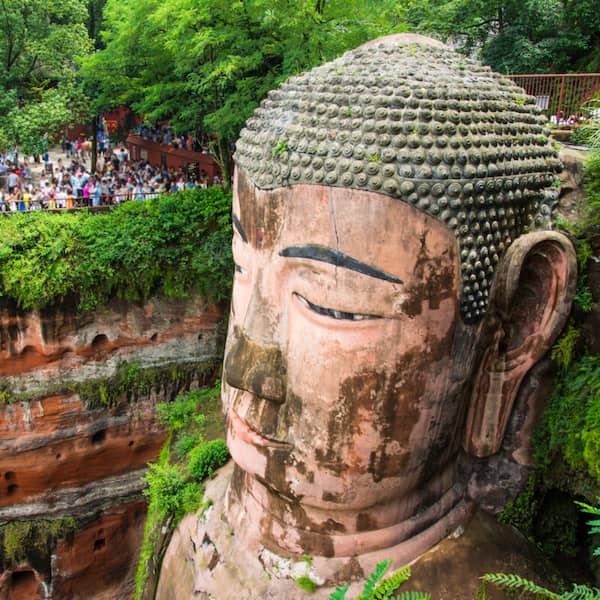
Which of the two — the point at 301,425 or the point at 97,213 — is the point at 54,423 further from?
the point at 301,425

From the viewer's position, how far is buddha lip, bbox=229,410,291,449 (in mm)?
4613

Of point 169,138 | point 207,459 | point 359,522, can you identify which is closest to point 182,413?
point 207,459

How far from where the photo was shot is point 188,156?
2088 cm

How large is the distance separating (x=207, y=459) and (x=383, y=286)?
3.20m

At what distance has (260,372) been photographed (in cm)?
448

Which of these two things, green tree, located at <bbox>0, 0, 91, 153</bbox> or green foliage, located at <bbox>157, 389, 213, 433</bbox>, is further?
green tree, located at <bbox>0, 0, 91, 153</bbox>

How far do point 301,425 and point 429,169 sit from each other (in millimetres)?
1888

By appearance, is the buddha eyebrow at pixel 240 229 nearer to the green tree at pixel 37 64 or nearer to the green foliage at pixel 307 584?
the green foliage at pixel 307 584

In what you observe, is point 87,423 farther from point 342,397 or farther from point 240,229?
point 342,397

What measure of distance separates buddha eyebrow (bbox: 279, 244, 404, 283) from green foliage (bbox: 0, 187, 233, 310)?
7604 mm

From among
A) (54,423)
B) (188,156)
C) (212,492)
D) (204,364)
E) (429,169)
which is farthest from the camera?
(188,156)

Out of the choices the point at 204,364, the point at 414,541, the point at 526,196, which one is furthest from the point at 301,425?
the point at 204,364

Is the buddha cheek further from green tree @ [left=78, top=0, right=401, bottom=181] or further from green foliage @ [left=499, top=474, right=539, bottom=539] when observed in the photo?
green tree @ [left=78, top=0, right=401, bottom=181]

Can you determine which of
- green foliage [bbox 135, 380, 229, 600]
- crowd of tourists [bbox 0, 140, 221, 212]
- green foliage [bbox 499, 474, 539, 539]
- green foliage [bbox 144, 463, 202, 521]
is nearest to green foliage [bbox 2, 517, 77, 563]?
green foliage [bbox 135, 380, 229, 600]
